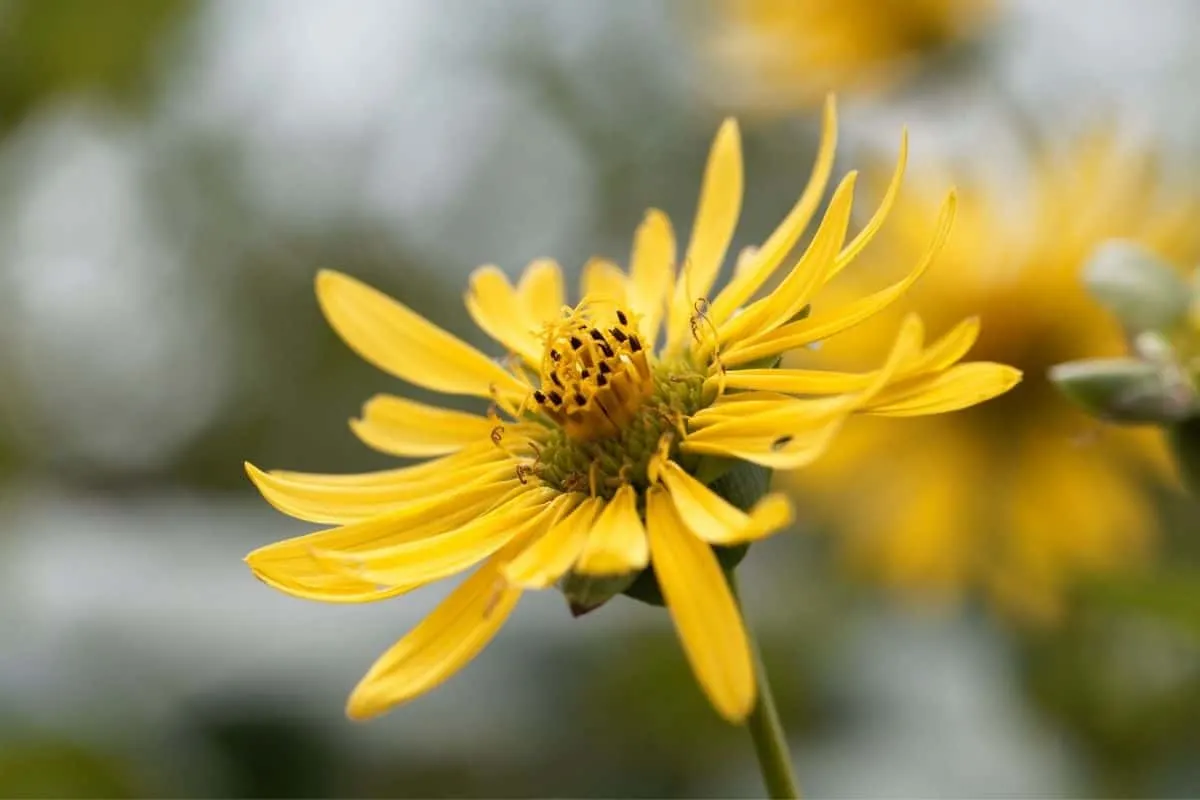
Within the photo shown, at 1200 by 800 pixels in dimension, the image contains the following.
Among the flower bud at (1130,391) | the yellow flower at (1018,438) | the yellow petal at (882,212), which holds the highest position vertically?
the yellow flower at (1018,438)

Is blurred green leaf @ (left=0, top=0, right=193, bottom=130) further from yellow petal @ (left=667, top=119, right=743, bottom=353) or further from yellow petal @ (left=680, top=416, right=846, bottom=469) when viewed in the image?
yellow petal @ (left=680, top=416, right=846, bottom=469)

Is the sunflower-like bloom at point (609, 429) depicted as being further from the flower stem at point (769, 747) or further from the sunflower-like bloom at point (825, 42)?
the sunflower-like bloom at point (825, 42)

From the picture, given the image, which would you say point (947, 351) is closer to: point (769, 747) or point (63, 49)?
point (769, 747)

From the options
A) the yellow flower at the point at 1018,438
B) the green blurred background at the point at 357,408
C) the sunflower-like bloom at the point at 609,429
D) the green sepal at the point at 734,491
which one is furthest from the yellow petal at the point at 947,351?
the yellow flower at the point at 1018,438

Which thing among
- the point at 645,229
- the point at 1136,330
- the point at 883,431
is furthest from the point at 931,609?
the point at 1136,330

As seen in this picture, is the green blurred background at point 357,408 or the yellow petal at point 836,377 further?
the green blurred background at point 357,408

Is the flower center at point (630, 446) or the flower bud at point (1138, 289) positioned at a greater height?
the flower center at point (630, 446)

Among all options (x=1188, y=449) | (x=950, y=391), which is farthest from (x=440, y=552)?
(x=1188, y=449)

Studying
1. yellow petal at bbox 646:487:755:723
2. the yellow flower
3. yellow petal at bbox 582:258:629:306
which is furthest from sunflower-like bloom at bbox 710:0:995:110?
yellow petal at bbox 646:487:755:723
